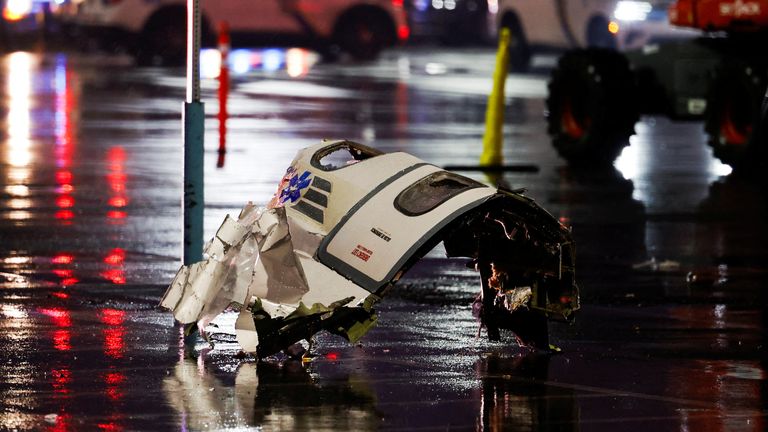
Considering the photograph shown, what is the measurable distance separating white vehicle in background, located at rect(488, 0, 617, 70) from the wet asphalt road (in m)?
8.78

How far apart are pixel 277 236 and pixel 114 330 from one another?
1.24 metres

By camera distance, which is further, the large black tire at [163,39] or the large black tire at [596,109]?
the large black tire at [163,39]

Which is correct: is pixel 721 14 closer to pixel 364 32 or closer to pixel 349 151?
pixel 349 151

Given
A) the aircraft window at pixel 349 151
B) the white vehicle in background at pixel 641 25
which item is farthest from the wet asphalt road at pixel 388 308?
the white vehicle in background at pixel 641 25

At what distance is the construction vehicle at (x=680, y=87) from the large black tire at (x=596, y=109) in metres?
0.01

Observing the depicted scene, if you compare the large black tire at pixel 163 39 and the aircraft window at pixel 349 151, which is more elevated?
the aircraft window at pixel 349 151

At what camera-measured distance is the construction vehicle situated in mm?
18156

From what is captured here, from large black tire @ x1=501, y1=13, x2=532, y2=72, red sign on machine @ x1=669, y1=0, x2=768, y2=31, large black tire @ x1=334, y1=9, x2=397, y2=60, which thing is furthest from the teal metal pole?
large black tire @ x1=334, y1=9, x2=397, y2=60

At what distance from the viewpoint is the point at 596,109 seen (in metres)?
19.7

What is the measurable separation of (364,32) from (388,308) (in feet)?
85.8

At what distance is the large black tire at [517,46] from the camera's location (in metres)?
35.6

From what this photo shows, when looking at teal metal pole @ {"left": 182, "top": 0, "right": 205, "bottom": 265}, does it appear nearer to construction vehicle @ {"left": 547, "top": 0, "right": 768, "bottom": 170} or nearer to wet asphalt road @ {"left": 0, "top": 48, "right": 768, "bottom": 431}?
wet asphalt road @ {"left": 0, "top": 48, "right": 768, "bottom": 431}

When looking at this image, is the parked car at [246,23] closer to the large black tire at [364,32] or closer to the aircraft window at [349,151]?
the large black tire at [364,32]

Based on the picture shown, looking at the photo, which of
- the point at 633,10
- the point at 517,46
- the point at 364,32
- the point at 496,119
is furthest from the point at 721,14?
the point at 364,32
